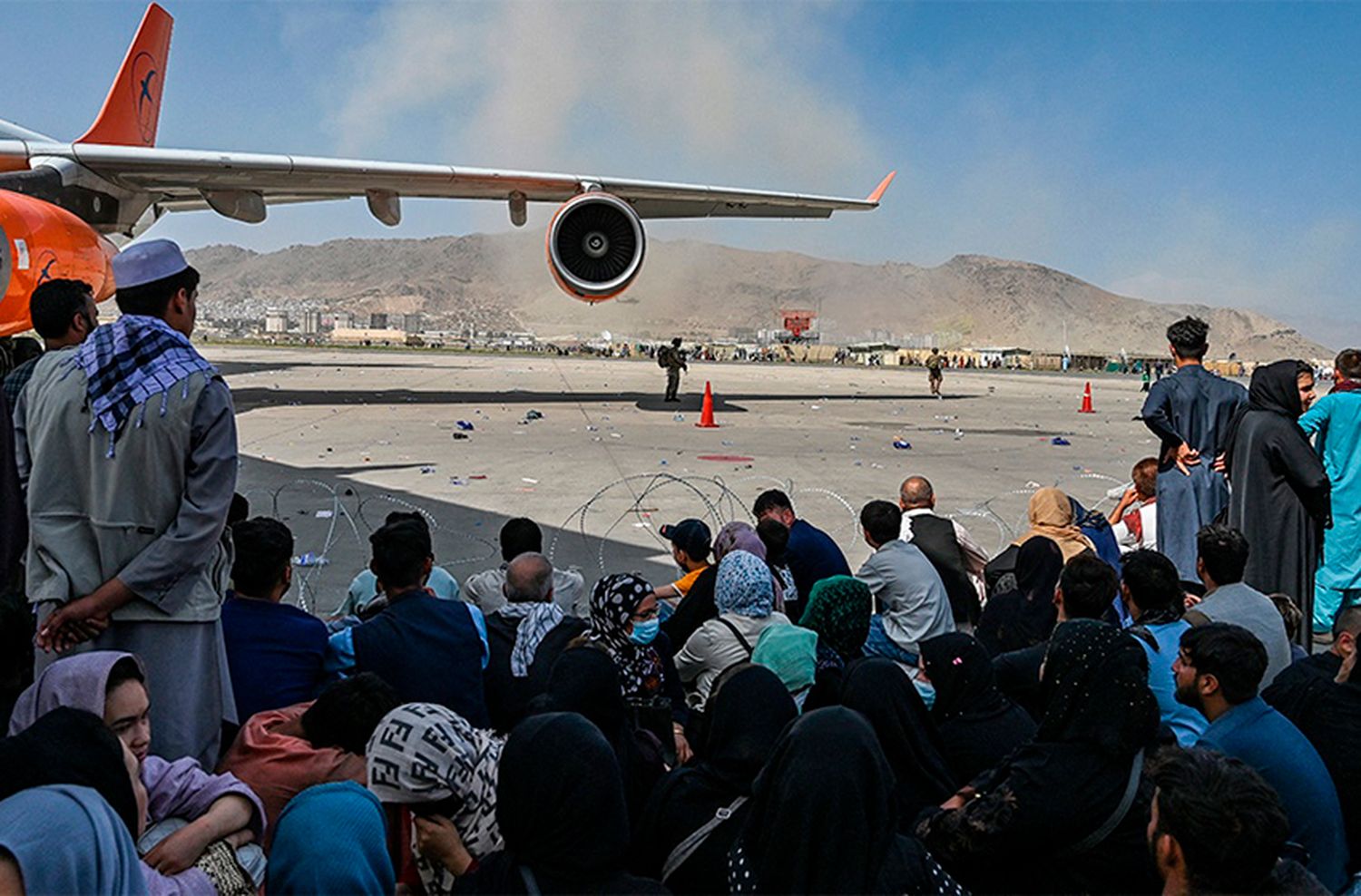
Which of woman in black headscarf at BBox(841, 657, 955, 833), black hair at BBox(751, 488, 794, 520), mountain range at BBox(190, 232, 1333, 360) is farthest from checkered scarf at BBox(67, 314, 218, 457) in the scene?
mountain range at BBox(190, 232, 1333, 360)

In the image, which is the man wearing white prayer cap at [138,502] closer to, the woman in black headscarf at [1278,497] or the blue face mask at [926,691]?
the blue face mask at [926,691]

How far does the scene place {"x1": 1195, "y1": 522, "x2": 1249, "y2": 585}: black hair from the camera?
4.13 m

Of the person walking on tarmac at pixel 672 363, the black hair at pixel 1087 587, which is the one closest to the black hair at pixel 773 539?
the black hair at pixel 1087 587

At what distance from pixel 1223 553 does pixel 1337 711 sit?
49.6 inches

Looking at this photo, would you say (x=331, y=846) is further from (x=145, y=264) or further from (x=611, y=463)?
(x=611, y=463)

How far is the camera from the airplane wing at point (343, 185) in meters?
14.1

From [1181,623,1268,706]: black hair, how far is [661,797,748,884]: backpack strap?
4.42 feet

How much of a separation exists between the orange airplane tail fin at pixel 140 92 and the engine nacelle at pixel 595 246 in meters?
7.63

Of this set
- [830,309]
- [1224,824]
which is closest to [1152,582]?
[1224,824]

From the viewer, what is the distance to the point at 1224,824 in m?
1.96

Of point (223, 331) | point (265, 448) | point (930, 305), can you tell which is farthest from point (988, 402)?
point (930, 305)

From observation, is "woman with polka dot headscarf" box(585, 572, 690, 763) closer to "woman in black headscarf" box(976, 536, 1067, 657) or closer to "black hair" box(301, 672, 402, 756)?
"black hair" box(301, 672, 402, 756)

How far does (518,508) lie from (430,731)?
6510mm

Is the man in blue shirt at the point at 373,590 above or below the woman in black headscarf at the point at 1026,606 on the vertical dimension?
below
